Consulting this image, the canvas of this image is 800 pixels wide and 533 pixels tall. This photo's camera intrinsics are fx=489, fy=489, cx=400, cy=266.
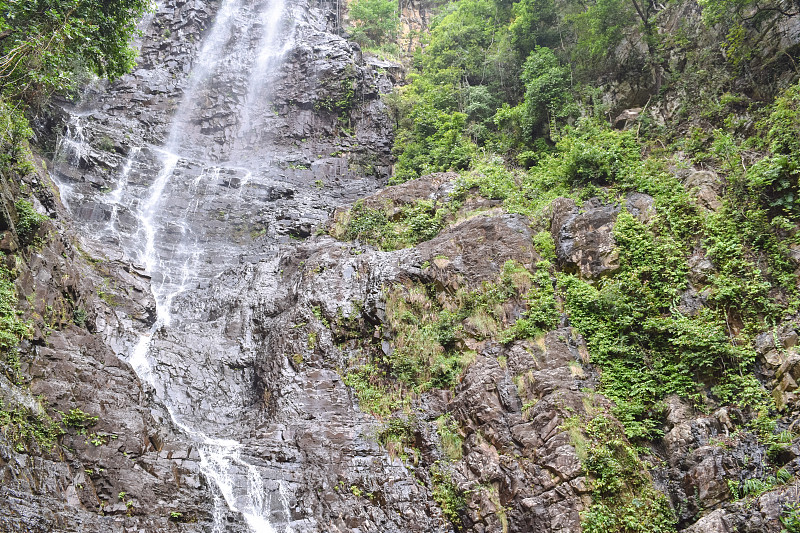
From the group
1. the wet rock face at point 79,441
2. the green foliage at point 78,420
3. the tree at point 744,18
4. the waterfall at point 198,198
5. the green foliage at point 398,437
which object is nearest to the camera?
the wet rock face at point 79,441

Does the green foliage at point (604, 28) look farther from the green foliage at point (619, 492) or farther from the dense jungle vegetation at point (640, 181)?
the green foliage at point (619, 492)

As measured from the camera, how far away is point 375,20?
121ft

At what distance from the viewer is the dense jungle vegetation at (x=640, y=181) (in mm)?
10250

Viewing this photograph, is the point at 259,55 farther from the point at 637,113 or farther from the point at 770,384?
the point at 770,384

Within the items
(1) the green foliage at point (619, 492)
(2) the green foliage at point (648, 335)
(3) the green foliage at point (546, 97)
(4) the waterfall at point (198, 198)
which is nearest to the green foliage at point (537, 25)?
(3) the green foliage at point (546, 97)

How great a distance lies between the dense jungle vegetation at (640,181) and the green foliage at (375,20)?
1375cm

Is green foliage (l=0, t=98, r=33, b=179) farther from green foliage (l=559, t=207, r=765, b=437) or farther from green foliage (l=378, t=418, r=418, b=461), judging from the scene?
green foliage (l=559, t=207, r=765, b=437)

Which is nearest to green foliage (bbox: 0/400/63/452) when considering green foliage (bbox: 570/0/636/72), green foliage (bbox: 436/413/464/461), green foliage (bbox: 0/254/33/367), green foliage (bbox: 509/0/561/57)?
green foliage (bbox: 0/254/33/367)

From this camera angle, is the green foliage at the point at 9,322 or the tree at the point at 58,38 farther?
the tree at the point at 58,38

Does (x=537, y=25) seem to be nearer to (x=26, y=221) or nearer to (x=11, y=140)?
(x=11, y=140)

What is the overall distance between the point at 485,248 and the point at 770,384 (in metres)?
7.78

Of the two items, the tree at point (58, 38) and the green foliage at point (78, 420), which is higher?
the tree at point (58, 38)

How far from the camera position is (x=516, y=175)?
19828 millimetres

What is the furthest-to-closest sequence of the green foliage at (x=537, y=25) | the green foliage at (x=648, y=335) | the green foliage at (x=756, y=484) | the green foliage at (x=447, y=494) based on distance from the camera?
the green foliage at (x=537, y=25) < the green foliage at (x=447, y=494) < the green foliage at (x=648, y=335) < the green foliage at (x=756, y=484)
